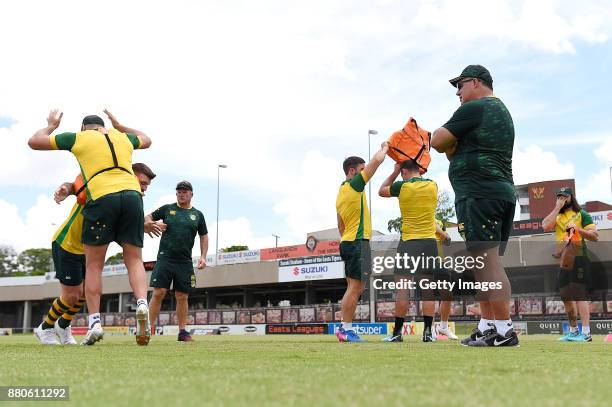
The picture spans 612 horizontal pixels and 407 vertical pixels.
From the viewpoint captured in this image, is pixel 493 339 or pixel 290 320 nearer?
pixel 493 339

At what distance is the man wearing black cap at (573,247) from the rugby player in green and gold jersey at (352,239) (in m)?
3.08

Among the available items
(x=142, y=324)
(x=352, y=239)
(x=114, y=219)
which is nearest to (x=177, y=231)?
(x=352, y=239)

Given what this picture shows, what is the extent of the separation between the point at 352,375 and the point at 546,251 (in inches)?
1620

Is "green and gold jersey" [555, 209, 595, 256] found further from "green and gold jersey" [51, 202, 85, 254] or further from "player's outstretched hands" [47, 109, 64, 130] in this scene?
"player's outstretched hands" [47, 109, 64, 130]

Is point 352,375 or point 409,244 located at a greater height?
point 409,244

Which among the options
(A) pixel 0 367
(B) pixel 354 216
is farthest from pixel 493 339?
(A) pixel 0 367

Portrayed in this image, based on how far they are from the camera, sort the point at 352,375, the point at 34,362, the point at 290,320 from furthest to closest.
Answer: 1. the point at 290,320
2. the point at 34,362
3. the point at 352,375

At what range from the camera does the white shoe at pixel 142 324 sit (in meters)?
5.23

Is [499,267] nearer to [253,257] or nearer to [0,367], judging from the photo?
[0,367]

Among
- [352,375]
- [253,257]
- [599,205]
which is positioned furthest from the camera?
[599,205]

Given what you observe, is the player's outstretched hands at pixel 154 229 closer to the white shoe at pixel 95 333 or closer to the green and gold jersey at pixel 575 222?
the white shoe at pixel 95 333

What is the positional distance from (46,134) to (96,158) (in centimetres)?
49

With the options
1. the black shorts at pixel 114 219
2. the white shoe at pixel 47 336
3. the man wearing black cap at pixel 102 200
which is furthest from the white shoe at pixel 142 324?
the white shoe at pixel 47 336

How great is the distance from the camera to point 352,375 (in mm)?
2561
